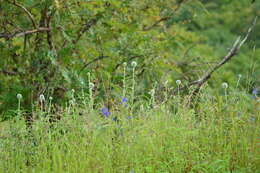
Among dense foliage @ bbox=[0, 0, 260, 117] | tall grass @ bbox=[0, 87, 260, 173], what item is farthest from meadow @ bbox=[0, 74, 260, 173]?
dense foliage @ bbox=[0, 0, 260, 117]

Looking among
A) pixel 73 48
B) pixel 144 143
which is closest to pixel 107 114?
pixel 144 143

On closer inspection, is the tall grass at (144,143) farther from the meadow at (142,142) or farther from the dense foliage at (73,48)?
the dense foliage at (73,48)

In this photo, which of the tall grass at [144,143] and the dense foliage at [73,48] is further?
the dense foliage at [73,48]

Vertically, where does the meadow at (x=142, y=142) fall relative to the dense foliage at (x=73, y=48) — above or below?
below

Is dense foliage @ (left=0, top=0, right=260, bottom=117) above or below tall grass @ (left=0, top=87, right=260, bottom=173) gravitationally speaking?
above

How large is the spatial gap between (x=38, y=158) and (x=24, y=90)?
59.1 inches

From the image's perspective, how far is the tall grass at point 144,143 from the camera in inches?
126

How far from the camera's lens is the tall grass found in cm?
321

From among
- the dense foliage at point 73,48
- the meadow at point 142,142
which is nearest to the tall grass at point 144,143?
the meadow at point 142,142

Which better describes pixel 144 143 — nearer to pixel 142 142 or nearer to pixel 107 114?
pixel 142 142

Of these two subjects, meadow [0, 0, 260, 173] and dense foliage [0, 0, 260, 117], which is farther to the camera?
dense foliage [0, 0, 260, 117]

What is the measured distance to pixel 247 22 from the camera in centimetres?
1703

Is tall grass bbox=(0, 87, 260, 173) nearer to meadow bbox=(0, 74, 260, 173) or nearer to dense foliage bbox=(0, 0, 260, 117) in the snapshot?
meadow bbox=(0, 74, 260, 173)

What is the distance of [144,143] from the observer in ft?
11.1
